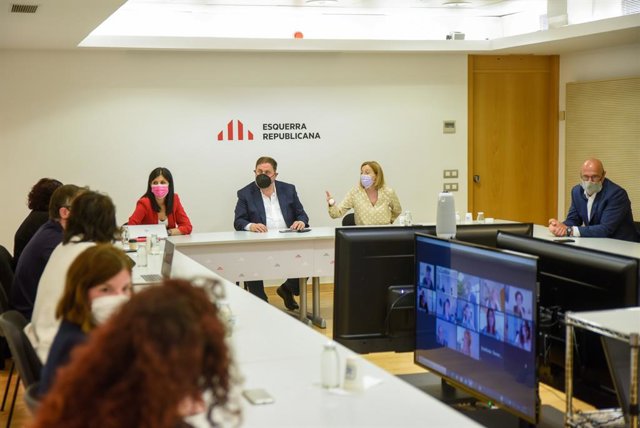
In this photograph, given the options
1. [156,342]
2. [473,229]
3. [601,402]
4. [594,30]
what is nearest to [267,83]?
[594,30]

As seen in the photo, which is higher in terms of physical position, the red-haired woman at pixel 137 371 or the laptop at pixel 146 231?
the red-haired woman at pixel 137 371

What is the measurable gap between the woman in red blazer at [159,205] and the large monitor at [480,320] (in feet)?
14.2

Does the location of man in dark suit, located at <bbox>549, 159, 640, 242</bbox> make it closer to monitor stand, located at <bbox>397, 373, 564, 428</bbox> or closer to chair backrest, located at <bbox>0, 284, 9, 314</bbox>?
monitor stand, located at <bbox>397, 373, 564, 428</bbox>

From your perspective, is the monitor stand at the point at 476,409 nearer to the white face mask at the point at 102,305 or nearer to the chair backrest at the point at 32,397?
the white face mask at the point at 102,305

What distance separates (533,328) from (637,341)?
56cm

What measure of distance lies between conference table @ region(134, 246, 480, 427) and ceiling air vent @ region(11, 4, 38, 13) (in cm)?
333

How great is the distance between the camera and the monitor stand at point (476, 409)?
11.3ft

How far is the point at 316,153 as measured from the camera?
32.0 ft

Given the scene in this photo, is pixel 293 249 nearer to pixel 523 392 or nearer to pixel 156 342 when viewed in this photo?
pixel 523 392

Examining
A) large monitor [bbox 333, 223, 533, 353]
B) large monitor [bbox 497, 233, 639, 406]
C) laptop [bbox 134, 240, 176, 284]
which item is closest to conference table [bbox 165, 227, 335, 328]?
laptop [bbox 134, 240, 176, 284]

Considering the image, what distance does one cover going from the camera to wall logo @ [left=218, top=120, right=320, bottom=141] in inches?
373

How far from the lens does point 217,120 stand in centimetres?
945

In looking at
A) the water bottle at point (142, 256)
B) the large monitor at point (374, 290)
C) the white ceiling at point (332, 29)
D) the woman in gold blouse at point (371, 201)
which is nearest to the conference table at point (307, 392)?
the large monitor at point (374, 290)

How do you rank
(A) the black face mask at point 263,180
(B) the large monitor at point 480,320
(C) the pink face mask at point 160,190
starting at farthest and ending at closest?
(A) the black face mask at point 263,180
(C) the pink face mask at point 160,190
(B) the large monitor at point 480,320
